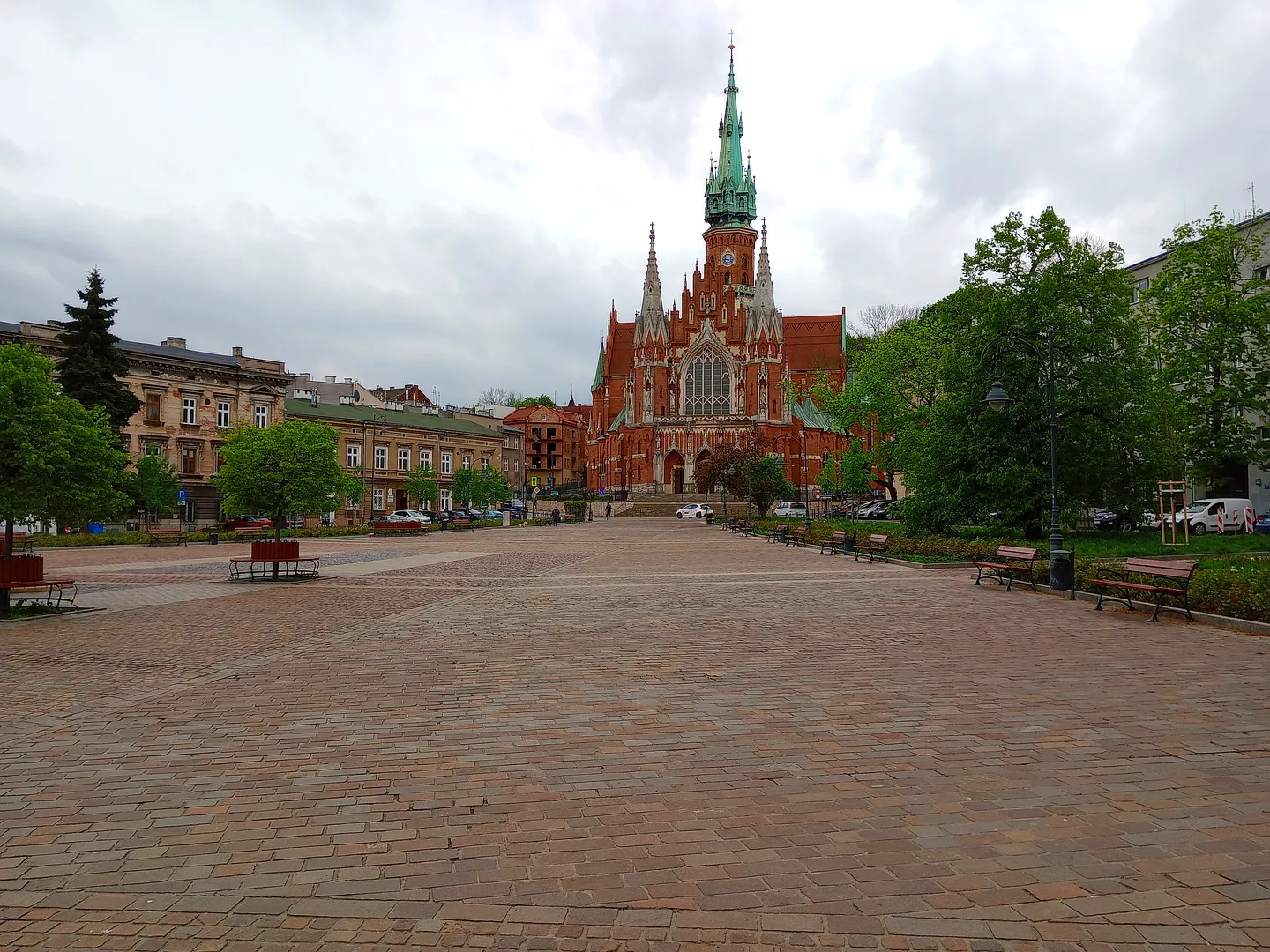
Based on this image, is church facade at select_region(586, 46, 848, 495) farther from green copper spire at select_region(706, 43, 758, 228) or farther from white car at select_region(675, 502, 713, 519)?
white car at select_region(675, 502, 713, 519)

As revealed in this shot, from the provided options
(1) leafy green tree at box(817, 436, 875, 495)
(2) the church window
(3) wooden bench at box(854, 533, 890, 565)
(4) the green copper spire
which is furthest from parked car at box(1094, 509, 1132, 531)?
(4) the green copper spire

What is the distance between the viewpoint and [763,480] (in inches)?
2088

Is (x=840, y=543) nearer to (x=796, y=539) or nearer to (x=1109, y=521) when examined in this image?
(x=796, y=539)

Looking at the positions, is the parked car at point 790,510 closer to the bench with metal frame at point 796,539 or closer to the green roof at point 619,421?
the bench with metal frame at point 796,539

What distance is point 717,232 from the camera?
339ft

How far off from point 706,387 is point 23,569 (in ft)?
271

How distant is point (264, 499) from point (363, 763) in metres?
18.2

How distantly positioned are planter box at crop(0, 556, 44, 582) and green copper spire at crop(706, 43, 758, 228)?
97518 mm

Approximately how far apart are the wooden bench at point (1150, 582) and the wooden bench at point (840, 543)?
1131cm

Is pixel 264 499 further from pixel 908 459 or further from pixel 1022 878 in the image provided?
pixel 908 459

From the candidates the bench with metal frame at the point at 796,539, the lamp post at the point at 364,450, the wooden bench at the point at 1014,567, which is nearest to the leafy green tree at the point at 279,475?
the wooden bench at the point at 1014,567

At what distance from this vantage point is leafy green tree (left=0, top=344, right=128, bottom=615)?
538 inches

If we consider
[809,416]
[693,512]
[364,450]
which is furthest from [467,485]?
[809,416]

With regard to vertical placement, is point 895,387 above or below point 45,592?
above
